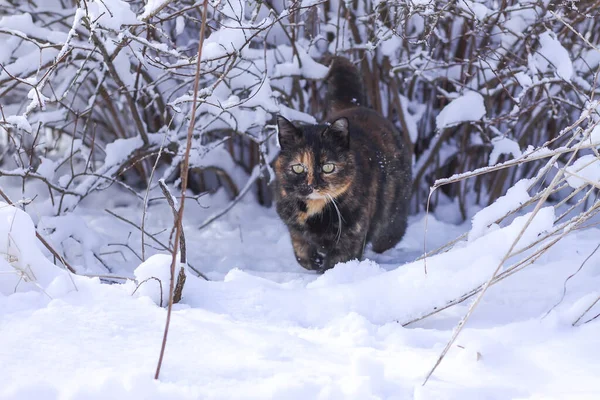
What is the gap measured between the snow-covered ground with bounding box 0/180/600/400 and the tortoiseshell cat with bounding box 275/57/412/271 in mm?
458

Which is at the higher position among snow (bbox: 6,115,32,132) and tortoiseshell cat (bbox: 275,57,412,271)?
snow (bbox: 6,115,32,132)

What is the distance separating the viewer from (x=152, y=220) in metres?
4.38

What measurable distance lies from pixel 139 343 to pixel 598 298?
1434mm

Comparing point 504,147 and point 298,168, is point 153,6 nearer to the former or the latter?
point 298,168

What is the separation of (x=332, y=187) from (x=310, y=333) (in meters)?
1.23

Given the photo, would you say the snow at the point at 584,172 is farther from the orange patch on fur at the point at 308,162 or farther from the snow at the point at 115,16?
the snow at the point at 115,16

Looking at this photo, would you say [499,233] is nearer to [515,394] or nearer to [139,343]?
[515,394]

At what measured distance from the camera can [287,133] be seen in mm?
3242

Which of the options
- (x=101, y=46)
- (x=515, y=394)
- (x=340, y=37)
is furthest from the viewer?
(x=340, y=37)

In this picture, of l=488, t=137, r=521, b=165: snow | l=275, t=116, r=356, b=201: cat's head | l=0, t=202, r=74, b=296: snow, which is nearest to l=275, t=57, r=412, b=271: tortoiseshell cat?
l=275, t=116, r=356, b=201: cat's head

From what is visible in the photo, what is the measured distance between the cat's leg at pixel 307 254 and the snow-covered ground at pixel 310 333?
0.59m

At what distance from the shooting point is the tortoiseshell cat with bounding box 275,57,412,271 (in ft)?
10.4

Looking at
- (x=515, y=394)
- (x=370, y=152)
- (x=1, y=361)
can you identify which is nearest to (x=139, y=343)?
(x=1, y=361)

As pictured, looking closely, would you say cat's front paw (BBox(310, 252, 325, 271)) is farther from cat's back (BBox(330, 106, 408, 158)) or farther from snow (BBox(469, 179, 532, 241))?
snow (BBox(469, 179, 532, 241))
